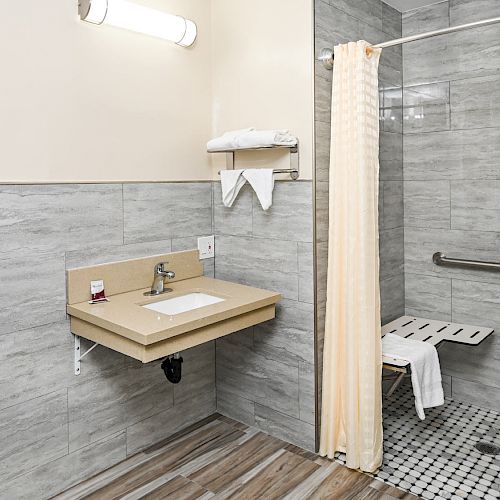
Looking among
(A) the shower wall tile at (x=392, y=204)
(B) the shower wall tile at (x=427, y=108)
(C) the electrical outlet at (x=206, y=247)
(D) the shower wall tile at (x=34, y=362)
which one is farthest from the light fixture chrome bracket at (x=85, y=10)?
(B) the shower wall tile at (x=427, y=108)

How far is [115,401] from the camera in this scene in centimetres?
243

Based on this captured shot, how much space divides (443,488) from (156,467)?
4.32 ft

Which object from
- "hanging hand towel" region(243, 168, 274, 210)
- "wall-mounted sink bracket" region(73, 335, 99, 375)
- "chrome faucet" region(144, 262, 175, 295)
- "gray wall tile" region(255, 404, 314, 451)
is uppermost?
"hanging hand towel" region(243, 168, 274, 210)

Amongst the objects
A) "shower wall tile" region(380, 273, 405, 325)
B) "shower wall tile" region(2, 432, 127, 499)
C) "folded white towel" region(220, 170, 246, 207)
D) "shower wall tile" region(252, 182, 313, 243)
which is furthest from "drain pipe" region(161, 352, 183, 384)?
"shower wall tile" region(380, 273, 405, 325)

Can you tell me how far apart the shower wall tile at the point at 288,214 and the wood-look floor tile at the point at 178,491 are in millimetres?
1232

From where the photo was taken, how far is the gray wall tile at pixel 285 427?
8.32 feet

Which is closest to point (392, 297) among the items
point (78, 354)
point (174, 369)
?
point (174, 369)

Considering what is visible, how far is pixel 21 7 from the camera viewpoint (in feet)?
6.59

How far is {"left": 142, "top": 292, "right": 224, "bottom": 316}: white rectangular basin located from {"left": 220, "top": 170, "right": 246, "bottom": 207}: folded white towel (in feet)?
1.77

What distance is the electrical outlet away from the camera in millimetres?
2797

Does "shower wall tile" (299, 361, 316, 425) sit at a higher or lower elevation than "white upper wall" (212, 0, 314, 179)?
lower

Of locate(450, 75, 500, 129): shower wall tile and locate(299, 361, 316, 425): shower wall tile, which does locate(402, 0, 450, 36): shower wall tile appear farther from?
locate(299, 361, 316, 425): shower wall tile

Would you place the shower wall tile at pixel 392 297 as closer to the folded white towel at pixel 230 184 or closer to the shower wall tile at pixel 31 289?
the folded white towel at pixel 230 184

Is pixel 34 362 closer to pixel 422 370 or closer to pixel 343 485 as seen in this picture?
pixel 343 485
